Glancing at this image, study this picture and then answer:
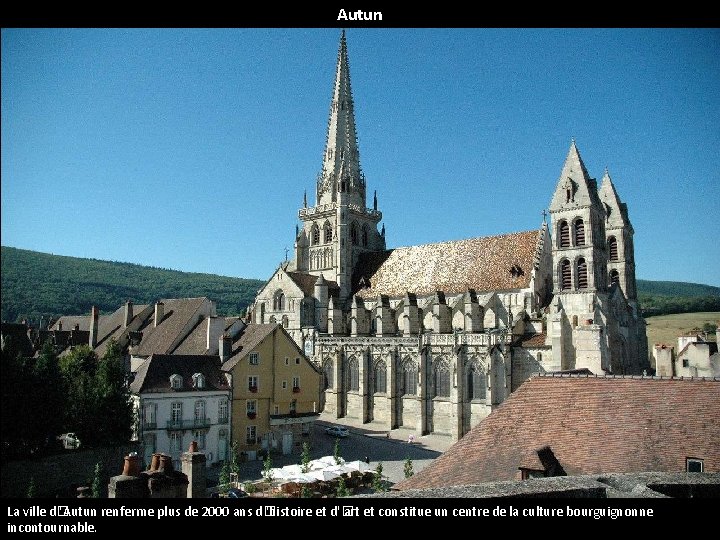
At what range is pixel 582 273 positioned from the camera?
42625 millimetres

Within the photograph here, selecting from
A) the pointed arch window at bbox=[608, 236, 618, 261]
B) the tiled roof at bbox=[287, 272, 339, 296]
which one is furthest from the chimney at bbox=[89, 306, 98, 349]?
the pointed arch window at bbox=[608, 236, 618, 261]

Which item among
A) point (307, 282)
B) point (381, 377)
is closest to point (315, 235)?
point (307, 282)

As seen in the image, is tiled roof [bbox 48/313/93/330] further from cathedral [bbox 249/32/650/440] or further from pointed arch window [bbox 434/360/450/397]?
pointed arch window [bbox 434/360/450/397]

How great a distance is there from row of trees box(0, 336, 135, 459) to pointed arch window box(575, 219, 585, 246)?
3411 cm

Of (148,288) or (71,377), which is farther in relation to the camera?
(148,288)

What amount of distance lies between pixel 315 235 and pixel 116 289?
76.4 meters

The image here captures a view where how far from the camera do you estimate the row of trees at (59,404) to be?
2297cm

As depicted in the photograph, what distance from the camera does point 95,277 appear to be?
123812mm

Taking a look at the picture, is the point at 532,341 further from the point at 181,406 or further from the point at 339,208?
the point at 339,208

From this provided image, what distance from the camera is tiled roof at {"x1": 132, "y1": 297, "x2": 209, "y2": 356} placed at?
39844 mm

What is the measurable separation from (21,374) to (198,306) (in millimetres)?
16967
